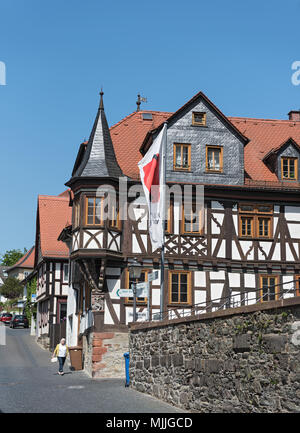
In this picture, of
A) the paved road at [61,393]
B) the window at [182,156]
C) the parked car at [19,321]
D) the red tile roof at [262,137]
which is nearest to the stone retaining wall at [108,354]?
the paved road at [61,393]

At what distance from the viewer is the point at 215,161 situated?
Result: 26266 millimetres

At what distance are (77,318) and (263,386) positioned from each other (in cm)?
1958

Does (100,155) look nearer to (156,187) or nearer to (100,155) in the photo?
(100,155)

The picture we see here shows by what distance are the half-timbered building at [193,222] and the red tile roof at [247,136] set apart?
95 millimetres

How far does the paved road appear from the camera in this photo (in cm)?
1501

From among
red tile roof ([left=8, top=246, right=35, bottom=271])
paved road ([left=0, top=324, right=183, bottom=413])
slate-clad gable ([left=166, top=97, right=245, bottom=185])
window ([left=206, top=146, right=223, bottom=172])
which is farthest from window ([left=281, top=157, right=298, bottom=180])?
red tile roof ([left=8, top=246, right=35, bottom=271])

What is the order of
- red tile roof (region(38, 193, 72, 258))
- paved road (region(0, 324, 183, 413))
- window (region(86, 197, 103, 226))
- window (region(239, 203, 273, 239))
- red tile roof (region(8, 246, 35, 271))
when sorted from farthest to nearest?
1. red tile roof (region(8, 246, 35, 271))
2. red tile roof (region(38, 193, 72, 258))
3. window (region(239, 203, 273, 239))
4. window (region(86, 197, 103, 226))
5. paved road (region(0, 324, 183, 413))

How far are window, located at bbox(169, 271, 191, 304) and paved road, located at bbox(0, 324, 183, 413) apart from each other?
3.88 meters

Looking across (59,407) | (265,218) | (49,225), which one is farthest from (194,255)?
(49,225)

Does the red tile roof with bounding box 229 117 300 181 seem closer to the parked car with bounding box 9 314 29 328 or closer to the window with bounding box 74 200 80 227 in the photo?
the window with bounding box 74 200 80 227

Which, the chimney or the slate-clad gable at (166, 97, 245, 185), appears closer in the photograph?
the slate-clad gable at (166, 97, 245, 185)

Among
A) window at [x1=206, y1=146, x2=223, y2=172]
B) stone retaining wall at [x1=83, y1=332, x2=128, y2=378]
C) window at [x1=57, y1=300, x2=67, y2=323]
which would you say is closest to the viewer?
stone retaining wall at [x1=83, y1=332, x2=128, y2=378]

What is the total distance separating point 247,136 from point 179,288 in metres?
8.17
